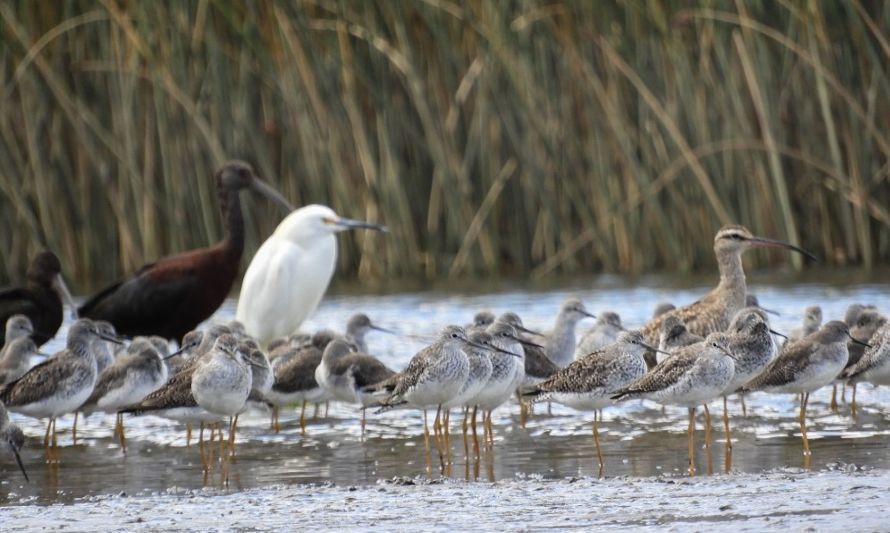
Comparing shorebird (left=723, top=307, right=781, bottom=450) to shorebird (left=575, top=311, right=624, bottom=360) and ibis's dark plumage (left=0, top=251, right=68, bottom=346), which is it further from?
ibis's dark plumage (left=0, top=251, right=68, bottom=346)

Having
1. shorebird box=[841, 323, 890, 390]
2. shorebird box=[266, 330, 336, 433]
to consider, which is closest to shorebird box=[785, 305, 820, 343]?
shorebird box=[841, 323, 890, 390]

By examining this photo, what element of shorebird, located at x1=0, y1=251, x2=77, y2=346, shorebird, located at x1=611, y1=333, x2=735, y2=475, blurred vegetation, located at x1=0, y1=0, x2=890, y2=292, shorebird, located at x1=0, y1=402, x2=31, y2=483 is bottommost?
shorebird, located at x1=0, y1=402, x2=31, y2=483

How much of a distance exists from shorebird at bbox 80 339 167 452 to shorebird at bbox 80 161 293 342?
374 centimetres

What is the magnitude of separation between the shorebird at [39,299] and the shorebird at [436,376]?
5.03 metres

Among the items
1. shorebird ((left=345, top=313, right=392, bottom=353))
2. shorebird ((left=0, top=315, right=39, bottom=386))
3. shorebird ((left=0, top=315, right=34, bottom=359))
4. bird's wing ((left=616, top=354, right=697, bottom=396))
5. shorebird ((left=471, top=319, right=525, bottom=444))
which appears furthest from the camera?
shorebird ((left=345, top=313, right=392, bottom=353))

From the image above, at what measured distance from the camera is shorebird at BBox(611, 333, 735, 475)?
8773mm

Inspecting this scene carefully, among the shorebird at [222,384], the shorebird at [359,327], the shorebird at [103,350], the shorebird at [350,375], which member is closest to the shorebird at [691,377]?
the shorebird at [350,375]

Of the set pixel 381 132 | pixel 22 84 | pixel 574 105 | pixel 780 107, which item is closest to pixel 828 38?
pixel 780 107

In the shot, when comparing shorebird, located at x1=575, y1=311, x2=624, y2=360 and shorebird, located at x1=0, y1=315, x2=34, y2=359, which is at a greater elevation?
shorebird, located at x1=0, y1=315, x2=34, y2=359

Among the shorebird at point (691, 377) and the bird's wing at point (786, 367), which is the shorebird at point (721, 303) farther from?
the shorebird at point (691, 377)

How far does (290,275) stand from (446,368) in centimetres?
567

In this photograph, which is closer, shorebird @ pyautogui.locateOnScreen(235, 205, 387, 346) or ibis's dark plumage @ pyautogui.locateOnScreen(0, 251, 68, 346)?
ibis's dark plumage @ pyautogui.locateOnScreen(0, 251, 68, 346)

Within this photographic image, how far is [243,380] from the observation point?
9297mm

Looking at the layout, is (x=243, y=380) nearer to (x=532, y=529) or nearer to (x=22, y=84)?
(x=532, y=529)
